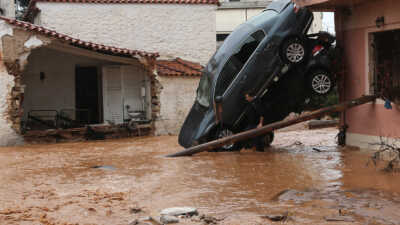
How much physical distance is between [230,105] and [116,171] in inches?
128

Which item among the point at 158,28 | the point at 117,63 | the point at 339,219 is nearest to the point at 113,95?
the point at 117,63

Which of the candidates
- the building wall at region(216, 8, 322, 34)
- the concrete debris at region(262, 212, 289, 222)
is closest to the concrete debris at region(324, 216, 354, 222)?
the concrete debris at region(262, 212, 289, 222)

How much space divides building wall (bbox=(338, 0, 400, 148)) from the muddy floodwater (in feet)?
2.02

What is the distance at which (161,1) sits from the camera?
817 inches

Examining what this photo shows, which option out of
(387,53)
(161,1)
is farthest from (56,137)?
(387,53)

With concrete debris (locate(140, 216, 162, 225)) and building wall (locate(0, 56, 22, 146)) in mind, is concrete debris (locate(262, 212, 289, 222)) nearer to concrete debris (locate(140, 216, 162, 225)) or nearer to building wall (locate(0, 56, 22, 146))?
concrete debris (locate(140, 216, 162, 225))

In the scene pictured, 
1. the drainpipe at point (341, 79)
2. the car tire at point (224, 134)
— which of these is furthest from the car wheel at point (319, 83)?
the car tire at point (224, 134)

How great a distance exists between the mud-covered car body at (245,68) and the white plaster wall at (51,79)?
8.76 m

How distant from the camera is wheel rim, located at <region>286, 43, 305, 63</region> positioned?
1183 cm

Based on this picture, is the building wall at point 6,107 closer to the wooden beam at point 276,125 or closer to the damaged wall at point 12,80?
the damaged wall at point 12,80

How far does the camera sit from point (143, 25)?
67.9ft

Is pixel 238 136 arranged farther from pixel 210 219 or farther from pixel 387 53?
pixel 210 219

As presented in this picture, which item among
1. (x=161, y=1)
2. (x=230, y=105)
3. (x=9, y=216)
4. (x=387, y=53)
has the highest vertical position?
(x=161, y=1)

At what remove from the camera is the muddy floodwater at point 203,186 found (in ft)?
20.5
